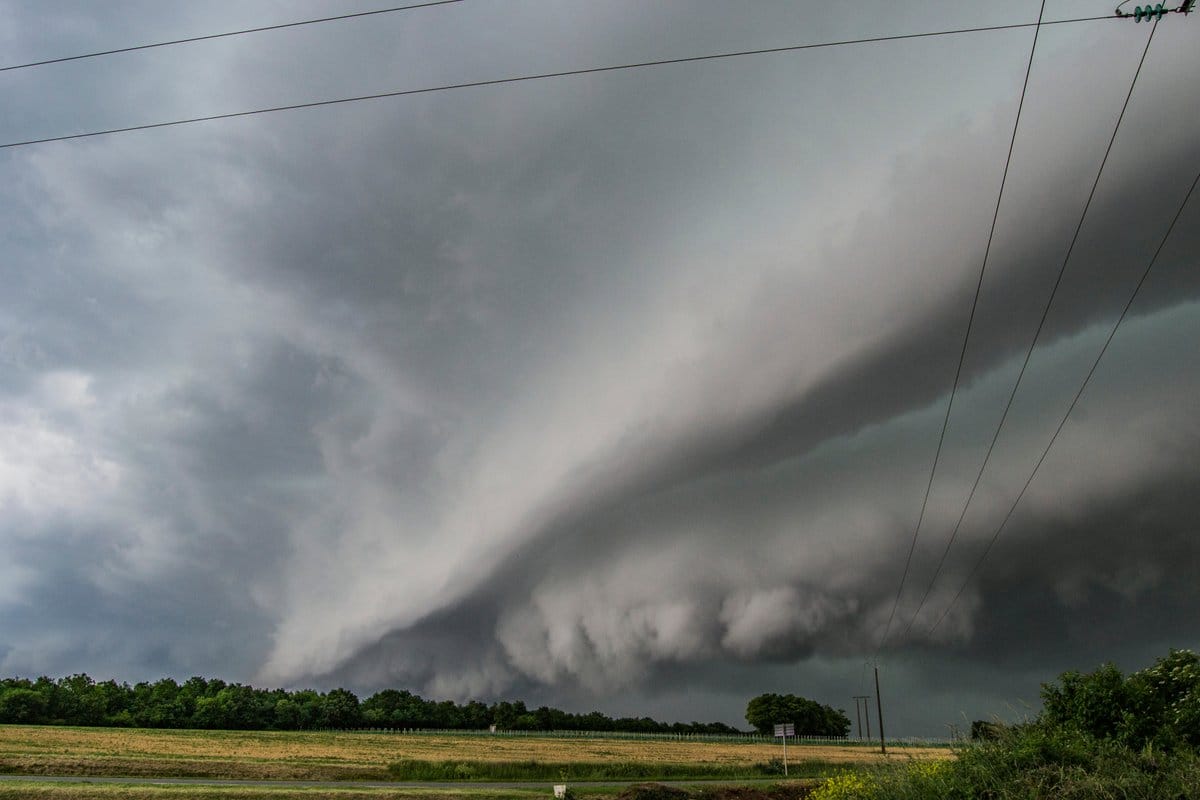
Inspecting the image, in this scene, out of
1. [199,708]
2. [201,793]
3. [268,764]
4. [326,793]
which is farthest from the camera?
[199,708]

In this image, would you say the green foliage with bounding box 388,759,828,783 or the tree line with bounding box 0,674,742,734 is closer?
the green foliage with bounding box 388,759,828,783

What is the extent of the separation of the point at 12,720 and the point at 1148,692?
158 m

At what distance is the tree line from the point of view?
445 ft

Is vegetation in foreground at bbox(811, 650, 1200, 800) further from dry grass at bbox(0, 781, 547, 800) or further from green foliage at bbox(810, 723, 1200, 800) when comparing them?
dry grass at bbox(0, 781, 547, 800)

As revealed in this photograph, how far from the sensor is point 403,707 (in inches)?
7697

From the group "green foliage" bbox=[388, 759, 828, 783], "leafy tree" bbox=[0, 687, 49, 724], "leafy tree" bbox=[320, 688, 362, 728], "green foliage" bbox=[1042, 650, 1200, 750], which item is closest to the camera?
"green foliage" bbox=[1042, 650, 1200, 750]

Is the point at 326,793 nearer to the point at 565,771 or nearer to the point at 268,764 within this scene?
the point at 268,764

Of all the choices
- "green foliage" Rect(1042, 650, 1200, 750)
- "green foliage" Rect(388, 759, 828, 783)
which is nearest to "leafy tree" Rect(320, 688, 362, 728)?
"green foliage" Rect(388, 759, 828, 783)

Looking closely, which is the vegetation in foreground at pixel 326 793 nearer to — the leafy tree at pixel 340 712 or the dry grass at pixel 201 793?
the dry grass at pixel 201 793

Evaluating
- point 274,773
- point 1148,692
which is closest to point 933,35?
point 1148,692

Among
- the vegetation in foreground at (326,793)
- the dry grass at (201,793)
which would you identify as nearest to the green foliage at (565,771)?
the vegetation in foreground at (326,793)

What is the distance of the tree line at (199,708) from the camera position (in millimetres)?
135500

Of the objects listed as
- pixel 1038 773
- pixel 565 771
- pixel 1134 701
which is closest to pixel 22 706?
pixel 565 771

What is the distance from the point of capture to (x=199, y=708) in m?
151
